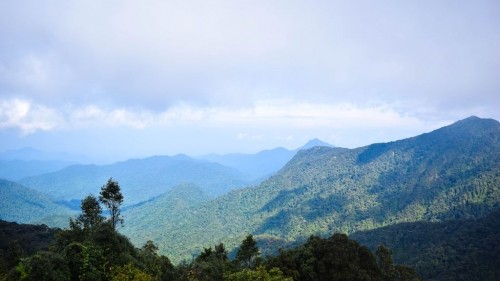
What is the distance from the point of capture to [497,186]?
19738 centimetres

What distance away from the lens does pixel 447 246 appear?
12950cm

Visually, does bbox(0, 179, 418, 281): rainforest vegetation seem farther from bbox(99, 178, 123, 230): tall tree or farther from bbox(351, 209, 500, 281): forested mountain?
bbox(351, 209, 500, 281): forested mountain

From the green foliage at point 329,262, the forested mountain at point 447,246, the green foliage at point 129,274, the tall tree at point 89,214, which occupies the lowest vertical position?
the forested mountain at point 447,246

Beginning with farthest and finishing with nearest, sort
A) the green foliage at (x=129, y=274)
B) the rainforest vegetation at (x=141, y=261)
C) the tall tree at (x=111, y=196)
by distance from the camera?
1. the tall tree at (x=111, y=196)
2. the rainforest vegetation at (x=141, y=261)
3. the green foliage at (x=129, y=274)

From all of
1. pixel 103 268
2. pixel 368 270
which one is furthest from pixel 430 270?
pixel 103 268

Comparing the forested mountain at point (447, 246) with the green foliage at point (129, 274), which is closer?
the green foliage at point (129, 274)

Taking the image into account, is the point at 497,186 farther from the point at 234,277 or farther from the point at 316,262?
the point at 234,277

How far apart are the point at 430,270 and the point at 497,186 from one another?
4426 inches

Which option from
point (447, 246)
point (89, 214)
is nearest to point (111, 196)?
point (89, 214)

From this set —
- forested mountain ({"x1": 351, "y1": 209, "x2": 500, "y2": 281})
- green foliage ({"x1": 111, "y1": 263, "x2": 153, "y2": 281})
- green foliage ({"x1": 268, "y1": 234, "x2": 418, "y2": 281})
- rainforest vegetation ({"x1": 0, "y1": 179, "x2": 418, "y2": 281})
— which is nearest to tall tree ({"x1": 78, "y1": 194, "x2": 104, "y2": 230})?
rainforest vegetation ({"x1": 0, "y1": 179, "x2": 418, "y2": 281})

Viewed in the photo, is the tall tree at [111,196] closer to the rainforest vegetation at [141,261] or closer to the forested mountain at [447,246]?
the rainforest vegetation at [141,261]

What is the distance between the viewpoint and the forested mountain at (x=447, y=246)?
109812mm

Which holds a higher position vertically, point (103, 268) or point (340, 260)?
Result: point (103, 268)

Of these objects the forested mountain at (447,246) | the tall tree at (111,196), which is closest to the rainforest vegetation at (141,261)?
the tall tree at (111,196)
